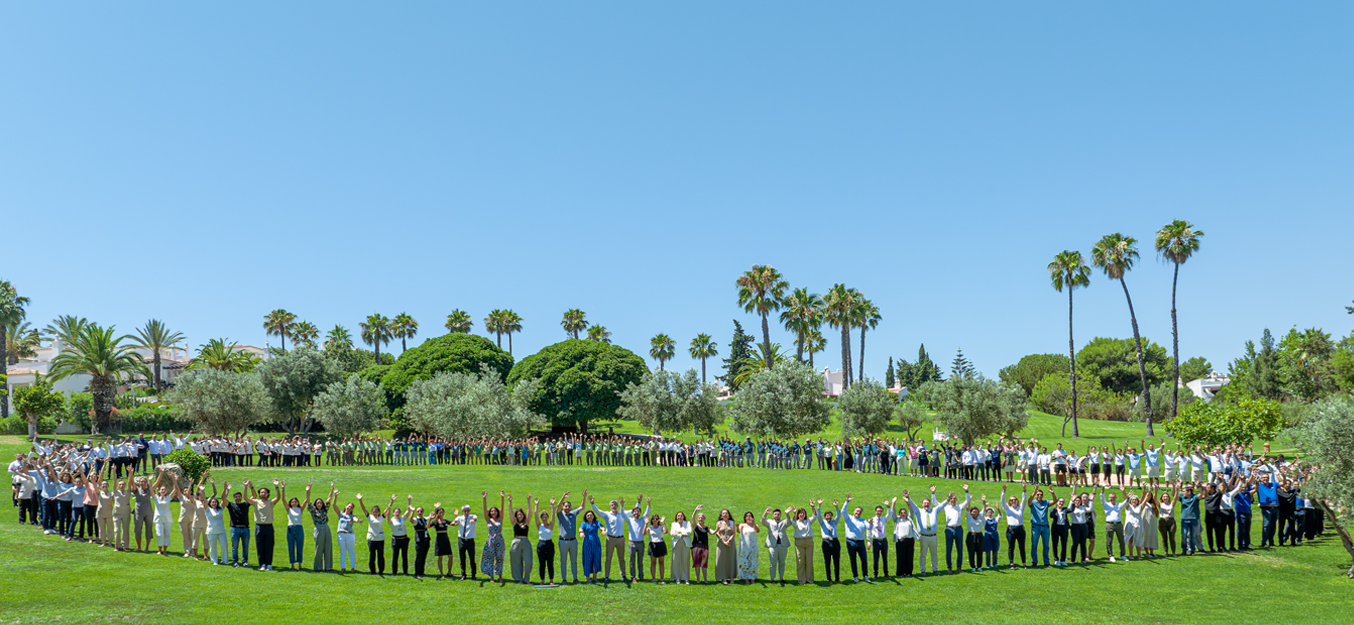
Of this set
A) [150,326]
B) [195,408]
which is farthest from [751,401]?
[150,326]

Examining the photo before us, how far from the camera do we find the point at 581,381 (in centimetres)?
6662

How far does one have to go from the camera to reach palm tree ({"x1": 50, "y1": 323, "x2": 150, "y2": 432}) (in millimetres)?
56656

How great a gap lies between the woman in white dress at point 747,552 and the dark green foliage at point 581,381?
4942 cm

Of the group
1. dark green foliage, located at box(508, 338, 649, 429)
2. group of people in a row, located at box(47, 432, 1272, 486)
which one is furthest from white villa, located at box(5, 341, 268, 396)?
group of people in a row, located at box(47, 432, 1272, 486)

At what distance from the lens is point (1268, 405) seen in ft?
111

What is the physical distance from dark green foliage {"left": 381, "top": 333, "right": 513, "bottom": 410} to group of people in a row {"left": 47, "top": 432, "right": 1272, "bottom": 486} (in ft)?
81.7

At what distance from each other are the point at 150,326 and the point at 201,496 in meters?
67.5

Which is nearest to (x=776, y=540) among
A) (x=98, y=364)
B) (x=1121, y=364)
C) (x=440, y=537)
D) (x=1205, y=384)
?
(x=440, y=537)

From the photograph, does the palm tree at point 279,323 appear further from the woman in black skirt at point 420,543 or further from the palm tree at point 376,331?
the woman in black skirt at point 420,543

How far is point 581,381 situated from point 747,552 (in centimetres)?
5139

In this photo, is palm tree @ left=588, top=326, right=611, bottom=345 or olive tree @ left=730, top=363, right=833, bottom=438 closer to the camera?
olive tree @ left=730, top=363, right=833, bottom=438

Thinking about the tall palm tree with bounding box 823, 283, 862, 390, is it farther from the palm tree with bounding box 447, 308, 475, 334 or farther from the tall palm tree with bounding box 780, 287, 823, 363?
the palm tree with bounding box 447, 308, 475, 334

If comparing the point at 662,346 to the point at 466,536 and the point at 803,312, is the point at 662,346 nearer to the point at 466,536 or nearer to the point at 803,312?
the point at 803,312

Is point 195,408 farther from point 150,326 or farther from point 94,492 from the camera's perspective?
point 94,492
